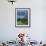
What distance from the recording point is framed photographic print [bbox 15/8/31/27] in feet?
18.9

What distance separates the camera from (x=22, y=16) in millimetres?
5781

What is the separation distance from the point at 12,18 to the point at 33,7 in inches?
37.6

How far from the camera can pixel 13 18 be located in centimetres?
579

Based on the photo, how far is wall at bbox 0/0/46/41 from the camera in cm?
577

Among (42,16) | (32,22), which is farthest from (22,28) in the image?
(42,16)

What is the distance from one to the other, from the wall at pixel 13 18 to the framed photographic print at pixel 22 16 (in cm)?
12

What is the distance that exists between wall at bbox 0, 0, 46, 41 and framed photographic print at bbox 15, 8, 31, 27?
0.40 feet

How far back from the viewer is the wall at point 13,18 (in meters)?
Answer: 5.77

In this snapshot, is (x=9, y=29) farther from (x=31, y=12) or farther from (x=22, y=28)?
(x=31, y=12)

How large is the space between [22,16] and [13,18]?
1.22 ft

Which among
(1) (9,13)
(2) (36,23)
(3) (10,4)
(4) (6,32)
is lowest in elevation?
(4) (6,32)

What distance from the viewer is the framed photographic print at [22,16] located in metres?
5.77

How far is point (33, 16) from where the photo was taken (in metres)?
5.79

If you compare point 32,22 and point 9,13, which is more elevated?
point 9,13
